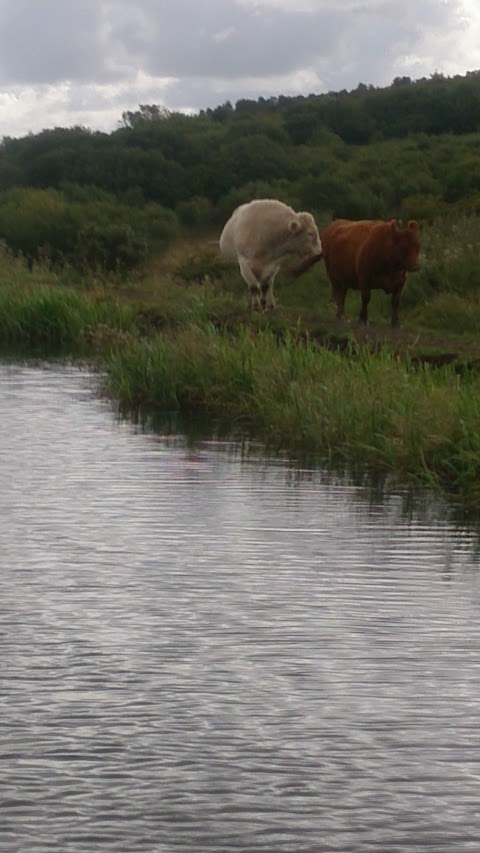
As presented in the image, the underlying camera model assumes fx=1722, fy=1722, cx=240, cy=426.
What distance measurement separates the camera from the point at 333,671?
6.77m

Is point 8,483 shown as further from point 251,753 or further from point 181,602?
point 251,753

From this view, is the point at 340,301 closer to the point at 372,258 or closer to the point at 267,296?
the point at 372,258

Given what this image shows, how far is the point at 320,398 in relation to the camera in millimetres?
13008

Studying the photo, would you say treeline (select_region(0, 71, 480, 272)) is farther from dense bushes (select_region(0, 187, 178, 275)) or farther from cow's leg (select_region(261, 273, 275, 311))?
cow's leg (select_region(261, 273, 275, 311))

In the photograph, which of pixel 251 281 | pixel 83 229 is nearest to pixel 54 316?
pixel 251 281

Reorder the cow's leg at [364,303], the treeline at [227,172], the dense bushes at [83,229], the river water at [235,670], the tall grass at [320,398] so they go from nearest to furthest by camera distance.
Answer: the river water at [235,670] → the tall grass at [320,398] → the cow's leg at [364,303] → the dense bushes at [83,229] → the treeline at [227,172]

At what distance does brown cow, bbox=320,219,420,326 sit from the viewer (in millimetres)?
18719

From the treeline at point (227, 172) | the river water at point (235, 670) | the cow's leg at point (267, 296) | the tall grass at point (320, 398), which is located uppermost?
the treeline at point (227, 172)

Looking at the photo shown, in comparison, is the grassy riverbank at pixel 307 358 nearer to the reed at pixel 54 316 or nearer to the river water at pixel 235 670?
the reed at pixel 54 316

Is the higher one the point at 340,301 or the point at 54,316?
the point at 340,301

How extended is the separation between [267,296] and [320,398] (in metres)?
7.97

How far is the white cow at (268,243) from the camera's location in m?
20.8

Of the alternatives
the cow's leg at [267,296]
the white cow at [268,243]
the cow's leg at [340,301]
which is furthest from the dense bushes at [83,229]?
the cow's leg at [340,301]

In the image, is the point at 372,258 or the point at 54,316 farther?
the point at 54,316
